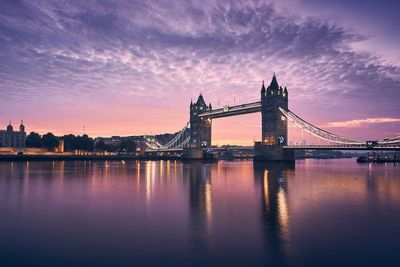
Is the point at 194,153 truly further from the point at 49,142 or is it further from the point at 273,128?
the point at 49,142

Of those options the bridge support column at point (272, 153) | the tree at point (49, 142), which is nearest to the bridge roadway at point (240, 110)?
the bridge support column at point (272, 153)

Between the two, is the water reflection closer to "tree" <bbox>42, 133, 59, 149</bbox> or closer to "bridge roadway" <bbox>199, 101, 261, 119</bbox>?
"bridge roadway" <bbox>199, 101, 261, 119</bbox>

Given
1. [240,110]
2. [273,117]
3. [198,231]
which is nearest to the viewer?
[198,231]

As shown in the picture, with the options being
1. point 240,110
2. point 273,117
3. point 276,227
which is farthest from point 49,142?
point 276,227

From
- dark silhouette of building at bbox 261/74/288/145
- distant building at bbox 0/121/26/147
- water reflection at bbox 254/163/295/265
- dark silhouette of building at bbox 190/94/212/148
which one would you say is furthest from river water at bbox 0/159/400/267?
distant building at bbox 0/121/26/147

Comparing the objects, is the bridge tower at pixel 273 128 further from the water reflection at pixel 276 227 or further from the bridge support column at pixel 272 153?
the water reflection at pixel 276 227

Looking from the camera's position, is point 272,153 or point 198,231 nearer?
point 198,231

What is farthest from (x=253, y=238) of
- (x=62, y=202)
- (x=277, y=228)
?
(x=62, y=202)
